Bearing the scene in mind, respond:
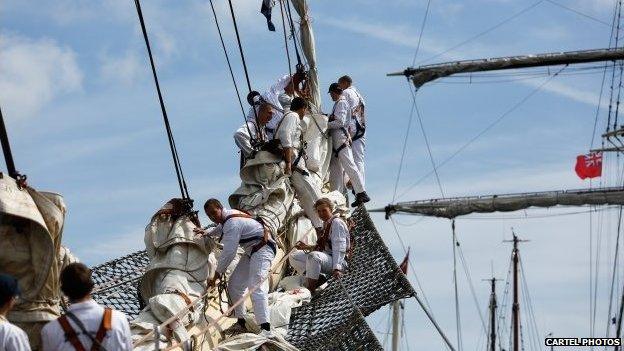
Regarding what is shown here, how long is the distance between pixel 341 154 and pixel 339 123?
40cm

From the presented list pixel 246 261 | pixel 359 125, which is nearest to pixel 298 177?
pixel 359 125

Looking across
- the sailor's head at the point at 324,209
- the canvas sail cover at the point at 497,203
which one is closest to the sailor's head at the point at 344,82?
the sailor's head at the point at 324,209

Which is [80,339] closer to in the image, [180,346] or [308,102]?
[180,346]

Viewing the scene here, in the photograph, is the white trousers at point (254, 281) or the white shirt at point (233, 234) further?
the white shirt at point (233, 234)

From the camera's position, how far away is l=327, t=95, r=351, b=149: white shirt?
19422 mm

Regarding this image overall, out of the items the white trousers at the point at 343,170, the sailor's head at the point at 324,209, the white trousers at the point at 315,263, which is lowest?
the white trousers at the point at 315,263

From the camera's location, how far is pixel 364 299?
15.0 meters

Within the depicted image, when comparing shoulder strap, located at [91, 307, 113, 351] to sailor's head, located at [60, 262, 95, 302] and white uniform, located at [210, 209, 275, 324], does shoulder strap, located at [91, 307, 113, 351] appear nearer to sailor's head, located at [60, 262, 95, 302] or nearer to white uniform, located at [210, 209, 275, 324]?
sailor's head, located at [60, 262, 95, 302]

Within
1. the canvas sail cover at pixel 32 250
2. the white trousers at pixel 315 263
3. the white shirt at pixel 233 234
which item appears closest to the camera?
the canvas sail cover at pixel 32 250

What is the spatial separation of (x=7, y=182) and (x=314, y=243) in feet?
25.2

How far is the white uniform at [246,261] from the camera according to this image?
1352 cm

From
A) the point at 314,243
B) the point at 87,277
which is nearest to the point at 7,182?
the point at 87,277

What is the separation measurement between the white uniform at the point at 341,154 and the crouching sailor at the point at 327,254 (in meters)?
4.08

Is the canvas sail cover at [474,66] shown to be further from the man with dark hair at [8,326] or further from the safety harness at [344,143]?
the man with dark hair at [8,326]
